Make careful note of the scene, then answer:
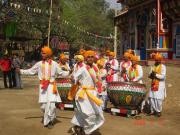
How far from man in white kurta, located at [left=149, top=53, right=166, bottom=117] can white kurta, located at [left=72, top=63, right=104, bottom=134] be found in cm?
354

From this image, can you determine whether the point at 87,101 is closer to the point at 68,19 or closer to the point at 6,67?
the point at 6,67

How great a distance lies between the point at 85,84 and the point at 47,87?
1375 millimetres

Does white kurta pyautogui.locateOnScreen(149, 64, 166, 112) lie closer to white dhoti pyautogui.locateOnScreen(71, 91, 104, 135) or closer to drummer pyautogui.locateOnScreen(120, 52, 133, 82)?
drummer pyautogui.locateOnScreen(120, 52, 133, 82)

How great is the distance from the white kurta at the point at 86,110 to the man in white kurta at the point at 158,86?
354cm

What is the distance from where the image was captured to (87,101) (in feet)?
30.5

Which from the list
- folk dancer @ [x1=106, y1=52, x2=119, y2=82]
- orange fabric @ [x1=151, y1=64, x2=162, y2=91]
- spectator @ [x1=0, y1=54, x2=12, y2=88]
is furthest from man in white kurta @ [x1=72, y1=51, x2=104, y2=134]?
spectator @ [x1=0, y1=54, x2=12, y2=88]

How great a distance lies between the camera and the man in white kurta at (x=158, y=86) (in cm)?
1252

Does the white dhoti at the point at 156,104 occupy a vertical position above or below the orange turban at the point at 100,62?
below

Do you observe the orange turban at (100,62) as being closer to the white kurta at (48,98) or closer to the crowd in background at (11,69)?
the white kurta at (48,98)

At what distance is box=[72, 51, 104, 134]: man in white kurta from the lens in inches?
365

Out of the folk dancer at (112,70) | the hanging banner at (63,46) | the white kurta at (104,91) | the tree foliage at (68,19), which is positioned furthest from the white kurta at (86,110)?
the hanging banner at (63,46)

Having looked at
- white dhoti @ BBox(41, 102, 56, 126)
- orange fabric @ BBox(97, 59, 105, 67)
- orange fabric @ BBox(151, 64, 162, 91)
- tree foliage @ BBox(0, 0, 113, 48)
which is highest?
tree foliage @ BBox(0, 0, 113, 48)

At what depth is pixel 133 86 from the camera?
1191 centimetres

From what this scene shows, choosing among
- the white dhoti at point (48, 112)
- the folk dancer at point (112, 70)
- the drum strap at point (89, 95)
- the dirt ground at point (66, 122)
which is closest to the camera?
the drum strap at point (89, 95)
